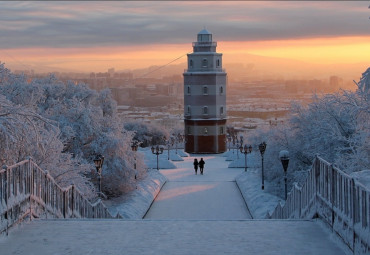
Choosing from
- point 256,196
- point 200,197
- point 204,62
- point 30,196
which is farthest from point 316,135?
point 204,62

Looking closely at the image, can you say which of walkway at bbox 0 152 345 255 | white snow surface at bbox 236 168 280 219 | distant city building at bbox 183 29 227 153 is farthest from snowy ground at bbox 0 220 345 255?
distant city building at bbox 183 29 227 153

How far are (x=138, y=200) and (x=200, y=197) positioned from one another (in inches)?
143

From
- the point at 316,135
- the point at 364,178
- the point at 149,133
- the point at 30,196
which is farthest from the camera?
the point at 149,133

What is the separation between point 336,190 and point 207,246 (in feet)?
6.65

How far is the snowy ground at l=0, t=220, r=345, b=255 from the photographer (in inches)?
305

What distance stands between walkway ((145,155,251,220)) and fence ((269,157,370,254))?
37.9 ft

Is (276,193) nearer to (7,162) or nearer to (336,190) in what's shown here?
(7,162)

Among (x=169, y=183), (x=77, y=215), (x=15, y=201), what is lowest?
(x=169, y=183)

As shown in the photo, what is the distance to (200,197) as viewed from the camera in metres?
27.2

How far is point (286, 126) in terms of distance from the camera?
28344 millimetres

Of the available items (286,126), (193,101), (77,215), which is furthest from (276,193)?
(193,101)

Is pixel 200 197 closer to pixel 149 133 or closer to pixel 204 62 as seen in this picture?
pixel 204 62

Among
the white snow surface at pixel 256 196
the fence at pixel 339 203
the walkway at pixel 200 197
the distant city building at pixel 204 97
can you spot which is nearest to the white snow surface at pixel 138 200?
the walkway at pixel 200 197

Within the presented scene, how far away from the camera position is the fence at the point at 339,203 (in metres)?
6.84
